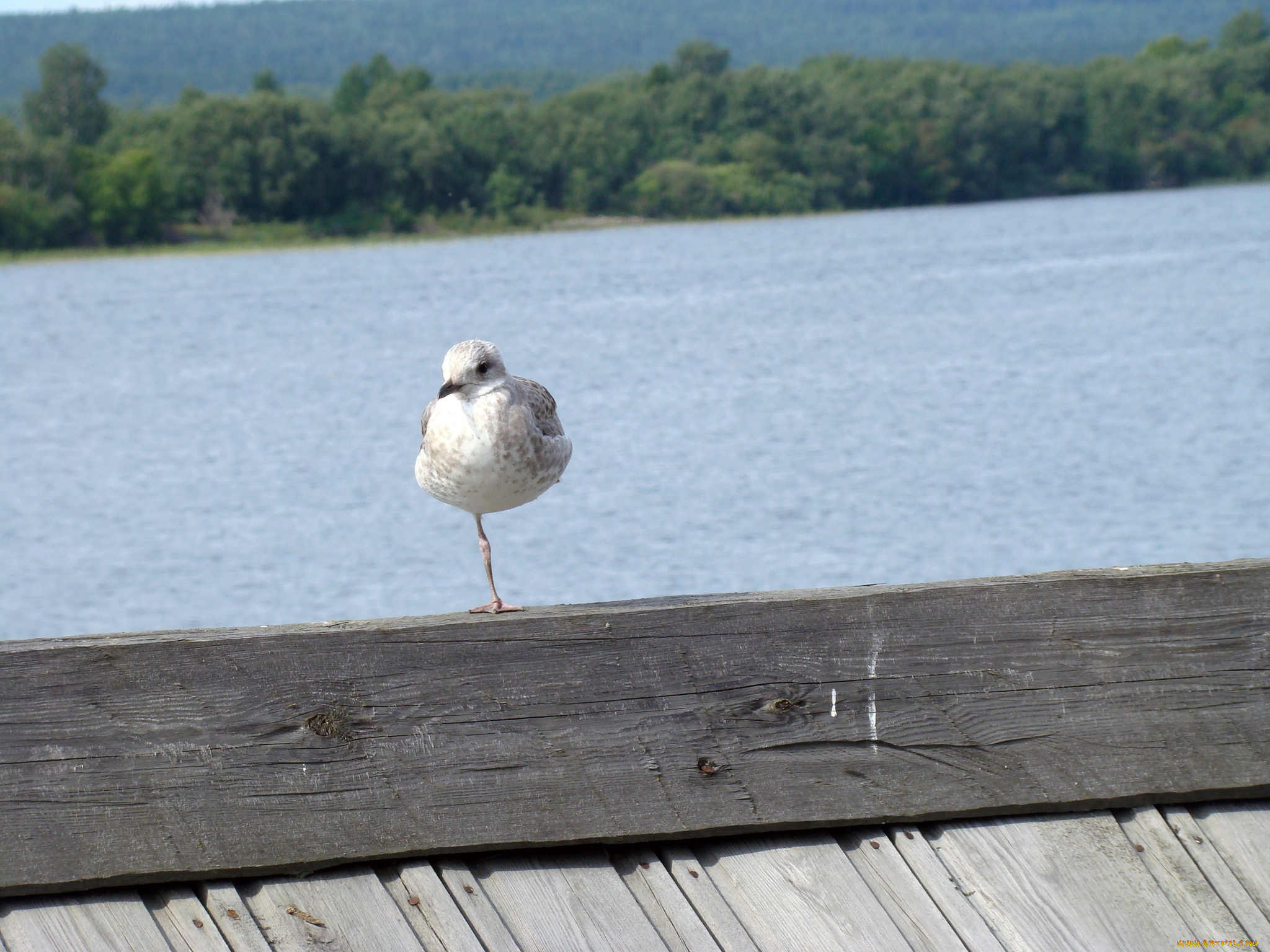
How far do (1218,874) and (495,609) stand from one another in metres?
1.21

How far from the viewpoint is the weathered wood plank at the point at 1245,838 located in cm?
209

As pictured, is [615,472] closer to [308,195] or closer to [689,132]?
[308,195]

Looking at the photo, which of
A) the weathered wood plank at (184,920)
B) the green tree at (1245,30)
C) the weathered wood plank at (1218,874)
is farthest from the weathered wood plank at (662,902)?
the green tree at (1245,30)

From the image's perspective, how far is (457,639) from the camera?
202 centimetres

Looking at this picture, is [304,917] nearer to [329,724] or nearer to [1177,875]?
[329,724]

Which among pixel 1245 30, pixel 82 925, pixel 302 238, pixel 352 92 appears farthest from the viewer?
pixel 1245 30

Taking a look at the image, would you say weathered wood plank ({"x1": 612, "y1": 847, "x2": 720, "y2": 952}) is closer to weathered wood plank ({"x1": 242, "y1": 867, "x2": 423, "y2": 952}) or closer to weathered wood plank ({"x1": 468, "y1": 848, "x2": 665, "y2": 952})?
weathered wood plank ({"x1": 468, "y1": 848, "x2": 665, "y2": 952})

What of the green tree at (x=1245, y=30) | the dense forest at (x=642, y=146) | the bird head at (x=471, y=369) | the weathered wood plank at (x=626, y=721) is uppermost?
the green tree at (x=1245, y=30)

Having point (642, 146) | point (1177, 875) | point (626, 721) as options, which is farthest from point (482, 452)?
point (642, 146)

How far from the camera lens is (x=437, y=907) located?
1992 mm

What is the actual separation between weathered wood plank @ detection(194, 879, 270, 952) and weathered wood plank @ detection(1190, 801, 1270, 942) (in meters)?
1.43

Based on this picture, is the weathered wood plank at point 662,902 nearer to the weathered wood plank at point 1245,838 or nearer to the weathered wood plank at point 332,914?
the weathered wood plank at point 332,914

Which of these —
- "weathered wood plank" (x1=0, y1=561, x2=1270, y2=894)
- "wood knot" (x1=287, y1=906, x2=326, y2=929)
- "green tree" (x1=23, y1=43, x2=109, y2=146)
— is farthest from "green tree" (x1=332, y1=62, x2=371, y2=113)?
"wood knot" (x1=287, y1=906, x2=326, y2=929)

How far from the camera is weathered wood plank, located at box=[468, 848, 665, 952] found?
6.52 feet
